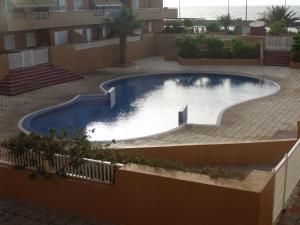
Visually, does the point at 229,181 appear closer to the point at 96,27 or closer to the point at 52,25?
the point at 52,25

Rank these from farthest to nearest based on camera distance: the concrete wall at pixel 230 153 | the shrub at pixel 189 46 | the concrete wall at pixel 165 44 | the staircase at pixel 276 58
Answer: the concrete wall at pixel 165 44 < the shrub at pixel 189 46 < the staircase at pixel 276 58 < the concrete wall at pixel 230 153

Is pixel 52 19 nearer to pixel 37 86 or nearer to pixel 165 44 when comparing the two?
pixel 37 86

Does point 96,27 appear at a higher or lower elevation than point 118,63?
higher

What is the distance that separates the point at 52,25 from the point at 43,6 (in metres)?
1.63

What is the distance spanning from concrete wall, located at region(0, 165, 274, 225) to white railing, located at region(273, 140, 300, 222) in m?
0.29

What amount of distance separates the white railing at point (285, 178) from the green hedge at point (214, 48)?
2802 cm

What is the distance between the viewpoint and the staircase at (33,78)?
25.4 metres

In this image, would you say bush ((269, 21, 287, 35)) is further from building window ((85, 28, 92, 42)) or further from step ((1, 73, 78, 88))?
step ((1, 73, 78, 88))

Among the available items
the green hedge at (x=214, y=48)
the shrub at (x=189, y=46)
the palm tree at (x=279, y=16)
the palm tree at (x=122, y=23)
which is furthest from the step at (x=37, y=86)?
the palm tree at (x=279, y=16)

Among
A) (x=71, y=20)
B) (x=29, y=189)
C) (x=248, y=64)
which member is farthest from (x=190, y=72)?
(x=29, y=189)

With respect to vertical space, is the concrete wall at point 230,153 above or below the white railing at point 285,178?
below

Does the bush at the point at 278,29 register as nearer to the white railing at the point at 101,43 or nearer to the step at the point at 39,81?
the white railing at the point at 101,43

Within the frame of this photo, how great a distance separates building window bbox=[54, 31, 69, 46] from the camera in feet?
112

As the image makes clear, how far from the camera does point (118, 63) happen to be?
3634cm
